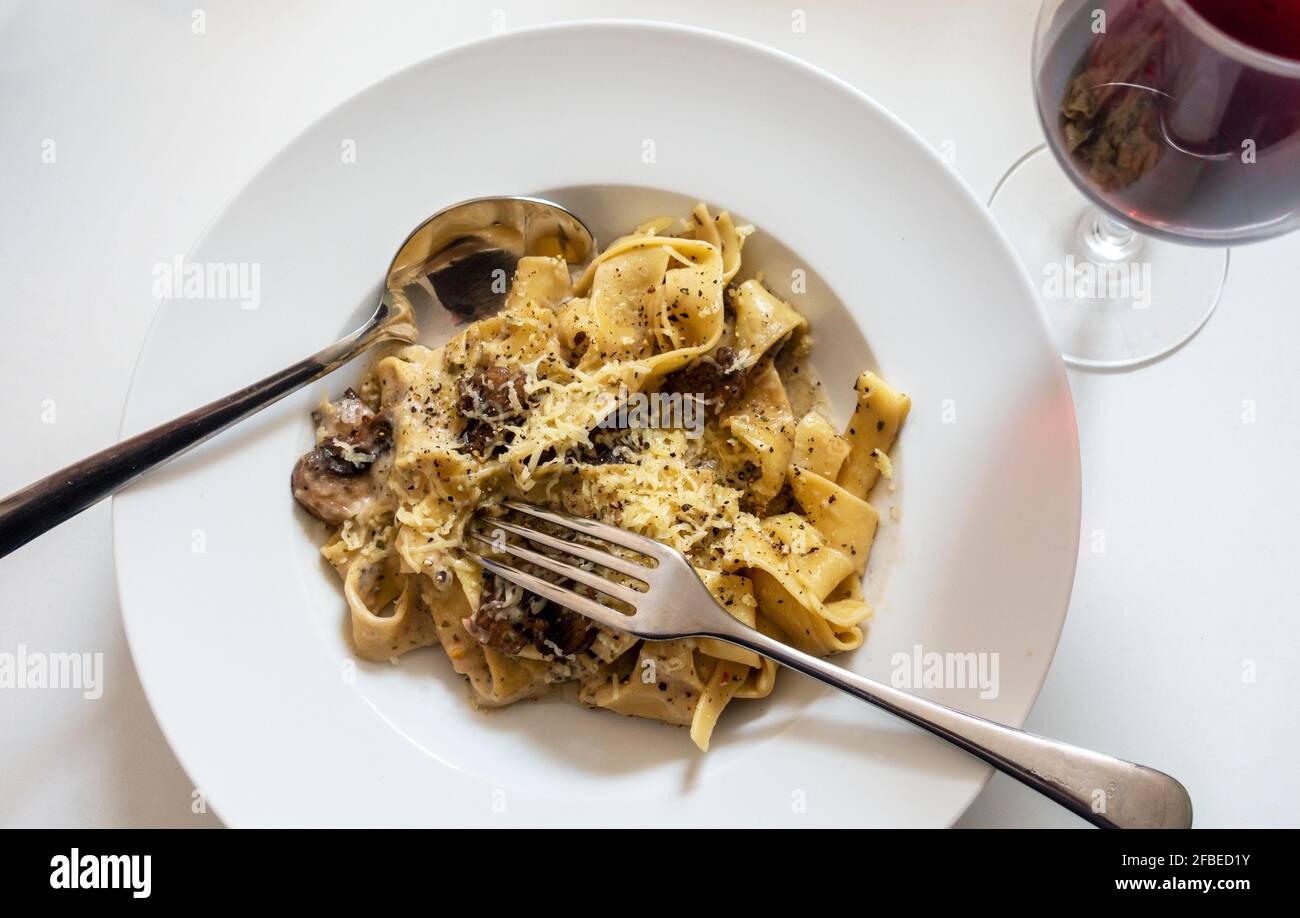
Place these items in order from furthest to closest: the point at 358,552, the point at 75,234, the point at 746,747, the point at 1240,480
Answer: the point at 75,234, the point at 1240,480, the point at 358,552, the point at 746,747

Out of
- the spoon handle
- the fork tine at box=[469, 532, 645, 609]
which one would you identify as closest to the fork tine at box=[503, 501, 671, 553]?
the fork tine at box=[469, 532, 645, 609]

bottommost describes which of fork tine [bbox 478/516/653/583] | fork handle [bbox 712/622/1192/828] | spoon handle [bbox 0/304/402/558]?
fork handle [bbox 712/622/1192/828]

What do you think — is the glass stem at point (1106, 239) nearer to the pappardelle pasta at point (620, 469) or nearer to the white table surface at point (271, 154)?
the white table surface at point (271, 154)

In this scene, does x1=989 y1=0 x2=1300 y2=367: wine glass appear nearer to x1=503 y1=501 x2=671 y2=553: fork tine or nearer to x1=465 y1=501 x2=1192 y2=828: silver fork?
x1=465 y1=501 x2=1192 y2=828: silver fork

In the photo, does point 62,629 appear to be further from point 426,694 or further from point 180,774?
point 426,694

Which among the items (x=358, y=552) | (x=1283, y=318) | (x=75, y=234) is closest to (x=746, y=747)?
(x=358, y=552)

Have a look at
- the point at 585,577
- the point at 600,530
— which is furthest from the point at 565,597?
the point at 600,530
